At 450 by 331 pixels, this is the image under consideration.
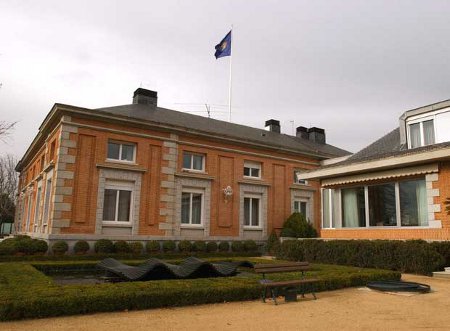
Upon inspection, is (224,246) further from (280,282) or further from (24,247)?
(280,282)

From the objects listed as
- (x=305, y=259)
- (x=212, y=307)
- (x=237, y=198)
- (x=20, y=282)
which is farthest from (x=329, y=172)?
(x=20, y=282)

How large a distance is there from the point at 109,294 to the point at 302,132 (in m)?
30.1

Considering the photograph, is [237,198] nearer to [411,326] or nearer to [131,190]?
[131,190]

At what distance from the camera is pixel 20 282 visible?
28.6ft

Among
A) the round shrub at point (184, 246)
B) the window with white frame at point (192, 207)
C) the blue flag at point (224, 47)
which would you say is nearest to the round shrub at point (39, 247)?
the round shrub at point (184, 246)

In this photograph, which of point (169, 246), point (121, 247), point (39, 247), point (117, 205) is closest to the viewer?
point (39, 247)

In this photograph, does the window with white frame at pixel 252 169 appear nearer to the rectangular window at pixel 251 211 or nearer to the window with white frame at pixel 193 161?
the rectangular window at pixel 251 211

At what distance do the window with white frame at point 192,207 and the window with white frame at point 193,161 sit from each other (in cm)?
142

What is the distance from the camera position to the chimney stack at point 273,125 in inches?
1277

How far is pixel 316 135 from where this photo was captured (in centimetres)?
3531

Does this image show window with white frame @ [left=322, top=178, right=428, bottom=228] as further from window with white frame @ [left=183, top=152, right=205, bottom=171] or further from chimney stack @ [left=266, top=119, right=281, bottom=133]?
chimney stack @ [left=266, top=119, right=281, bottom=133]

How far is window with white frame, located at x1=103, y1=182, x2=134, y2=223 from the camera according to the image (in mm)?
19500

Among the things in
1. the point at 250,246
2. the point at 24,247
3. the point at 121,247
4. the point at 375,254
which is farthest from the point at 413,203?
the point at 24,247

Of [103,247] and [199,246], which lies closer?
[103,247]
